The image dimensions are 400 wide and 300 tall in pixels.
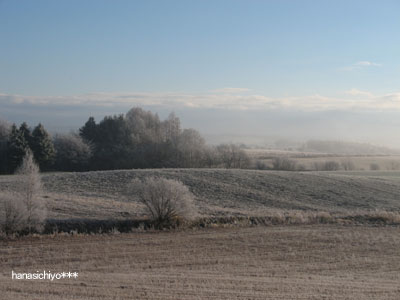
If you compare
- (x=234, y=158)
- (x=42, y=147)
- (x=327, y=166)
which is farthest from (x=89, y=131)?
(x=327, y=166)

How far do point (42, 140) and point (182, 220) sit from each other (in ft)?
135

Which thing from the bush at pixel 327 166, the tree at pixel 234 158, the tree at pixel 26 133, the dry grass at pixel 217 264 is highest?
the tree at pixel 26 133

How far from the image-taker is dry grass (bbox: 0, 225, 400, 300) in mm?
12898

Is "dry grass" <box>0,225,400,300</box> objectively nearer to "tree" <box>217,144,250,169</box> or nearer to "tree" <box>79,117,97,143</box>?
"tree" <box>217,144,250,169</box>

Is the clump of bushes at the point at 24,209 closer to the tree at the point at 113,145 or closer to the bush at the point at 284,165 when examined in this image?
the tree at the point at 113,145

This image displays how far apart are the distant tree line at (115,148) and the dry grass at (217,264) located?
139 ft

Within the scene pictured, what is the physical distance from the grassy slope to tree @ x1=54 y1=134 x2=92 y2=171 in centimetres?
2120

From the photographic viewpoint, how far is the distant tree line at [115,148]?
6281cm

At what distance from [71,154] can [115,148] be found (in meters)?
8.66

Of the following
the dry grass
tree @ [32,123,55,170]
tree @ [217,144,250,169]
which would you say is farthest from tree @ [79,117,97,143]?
the dry grass

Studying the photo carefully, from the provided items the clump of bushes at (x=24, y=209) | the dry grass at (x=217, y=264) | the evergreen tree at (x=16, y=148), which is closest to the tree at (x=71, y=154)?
the evergreen tree at (x=16, y=148)

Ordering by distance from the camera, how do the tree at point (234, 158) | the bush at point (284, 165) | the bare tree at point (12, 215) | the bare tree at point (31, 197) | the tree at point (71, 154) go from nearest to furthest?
the bare tree at point (12, 215) → the bare tree at point (31, 197) → the tree at point (71, 154) → the bush at point (284, 165) → the tree at point (234, 158)

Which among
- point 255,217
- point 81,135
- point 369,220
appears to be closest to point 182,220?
point 255,217

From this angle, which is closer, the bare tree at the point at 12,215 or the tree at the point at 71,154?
the bare tree at the point at 12,215
